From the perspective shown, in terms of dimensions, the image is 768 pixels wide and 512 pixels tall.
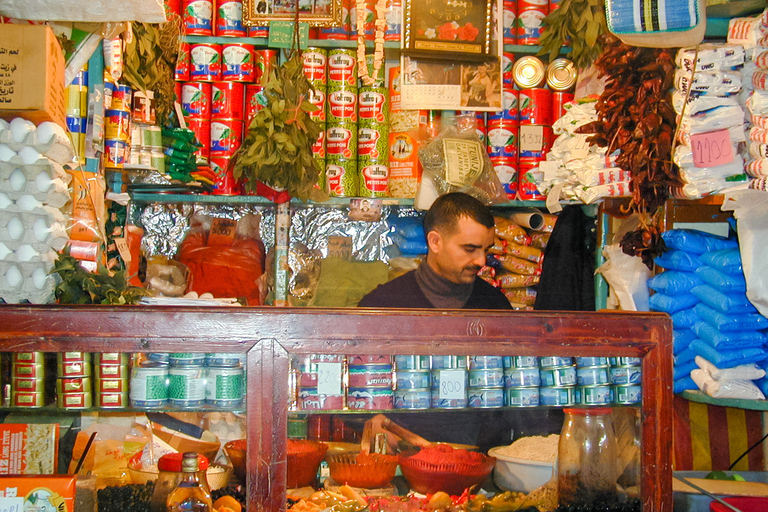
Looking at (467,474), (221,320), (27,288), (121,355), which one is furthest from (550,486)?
(27,288)

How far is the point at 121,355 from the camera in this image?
1.58 m

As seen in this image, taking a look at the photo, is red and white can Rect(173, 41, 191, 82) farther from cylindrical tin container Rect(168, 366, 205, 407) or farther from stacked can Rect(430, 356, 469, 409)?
stacked can Rect(430, 356, 469, 409)

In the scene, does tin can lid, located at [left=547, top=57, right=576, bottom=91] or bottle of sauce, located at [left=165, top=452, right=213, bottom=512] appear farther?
tin can lid, located at [left=547, top=57, right=576, bottom=91]

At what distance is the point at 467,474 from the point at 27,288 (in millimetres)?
1310

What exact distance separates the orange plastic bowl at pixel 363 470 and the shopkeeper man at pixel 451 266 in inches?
63.2

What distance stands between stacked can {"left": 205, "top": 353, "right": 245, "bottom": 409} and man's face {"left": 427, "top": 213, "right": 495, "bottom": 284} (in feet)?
5.95

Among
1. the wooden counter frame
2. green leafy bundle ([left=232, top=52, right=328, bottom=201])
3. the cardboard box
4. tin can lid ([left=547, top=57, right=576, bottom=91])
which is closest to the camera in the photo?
the wooden counter frame

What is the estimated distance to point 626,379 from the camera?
1.70 meters

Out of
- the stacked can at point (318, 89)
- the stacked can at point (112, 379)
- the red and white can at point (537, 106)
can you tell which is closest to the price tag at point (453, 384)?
the stacked can at point (112, 379)

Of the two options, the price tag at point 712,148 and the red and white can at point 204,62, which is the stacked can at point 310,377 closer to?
the price tag at point 712,148

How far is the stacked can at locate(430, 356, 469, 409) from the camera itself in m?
1.66

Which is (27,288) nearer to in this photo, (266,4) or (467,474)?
(467,474)

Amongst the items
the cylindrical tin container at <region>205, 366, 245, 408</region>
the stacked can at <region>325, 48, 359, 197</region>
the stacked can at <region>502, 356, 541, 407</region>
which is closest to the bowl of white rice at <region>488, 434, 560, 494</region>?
the stacked can at <region>502, 356, 541, 407</region>

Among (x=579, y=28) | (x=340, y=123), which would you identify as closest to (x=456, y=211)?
(x=340, y=123)
